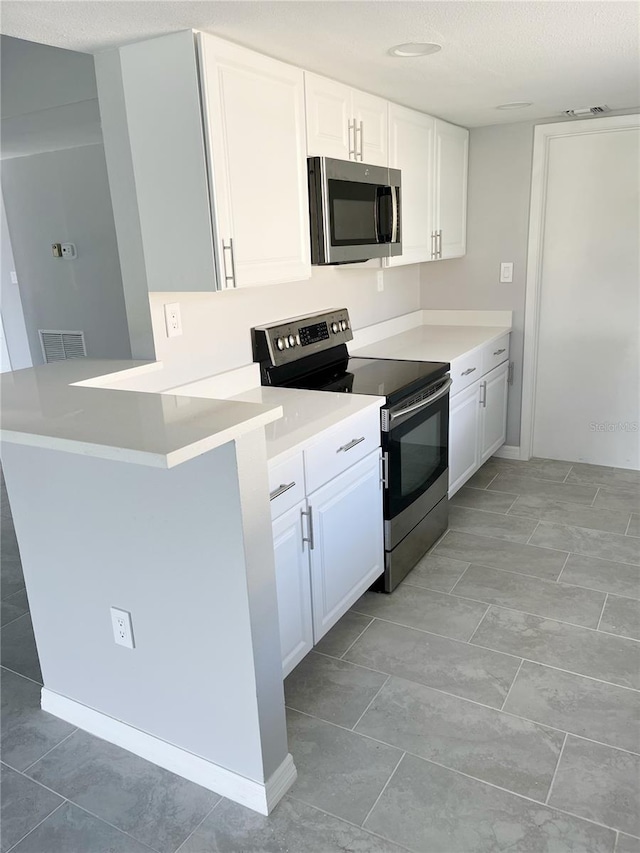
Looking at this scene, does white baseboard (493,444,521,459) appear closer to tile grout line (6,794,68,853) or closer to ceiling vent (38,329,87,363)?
ceiling vent (38,329,87,363)

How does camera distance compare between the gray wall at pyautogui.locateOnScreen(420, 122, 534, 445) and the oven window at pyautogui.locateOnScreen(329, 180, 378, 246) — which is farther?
the gray wall at pyautogui.locateOnScreen(420, 122, 534, 445)

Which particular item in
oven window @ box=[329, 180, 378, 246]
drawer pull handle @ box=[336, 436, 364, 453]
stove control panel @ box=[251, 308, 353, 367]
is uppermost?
oven window @ box=[329, 180, 378, 246]

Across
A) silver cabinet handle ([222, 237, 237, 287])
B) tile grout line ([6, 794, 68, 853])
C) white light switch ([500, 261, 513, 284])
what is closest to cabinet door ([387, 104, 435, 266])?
white light switch ([500, 261, 513, 284])

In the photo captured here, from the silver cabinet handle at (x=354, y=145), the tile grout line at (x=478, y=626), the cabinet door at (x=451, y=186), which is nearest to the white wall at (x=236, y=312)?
the cabinet door at (x=451, y=186)

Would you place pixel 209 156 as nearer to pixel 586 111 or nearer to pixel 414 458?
pixel 414 458

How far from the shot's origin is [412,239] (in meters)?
3.38

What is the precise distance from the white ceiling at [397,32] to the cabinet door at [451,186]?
741 millimetres

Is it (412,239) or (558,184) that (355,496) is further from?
(558,184)

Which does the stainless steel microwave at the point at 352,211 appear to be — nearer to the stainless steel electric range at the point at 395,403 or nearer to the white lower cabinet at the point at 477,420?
the stainless steel electric range at the point at 395,403

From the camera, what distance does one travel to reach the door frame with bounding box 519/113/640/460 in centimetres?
367

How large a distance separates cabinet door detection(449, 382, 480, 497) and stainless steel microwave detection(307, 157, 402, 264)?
2.82ft

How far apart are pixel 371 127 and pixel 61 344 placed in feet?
9.23

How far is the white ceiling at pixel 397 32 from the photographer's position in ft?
5.71

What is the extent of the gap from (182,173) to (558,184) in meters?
2.68
